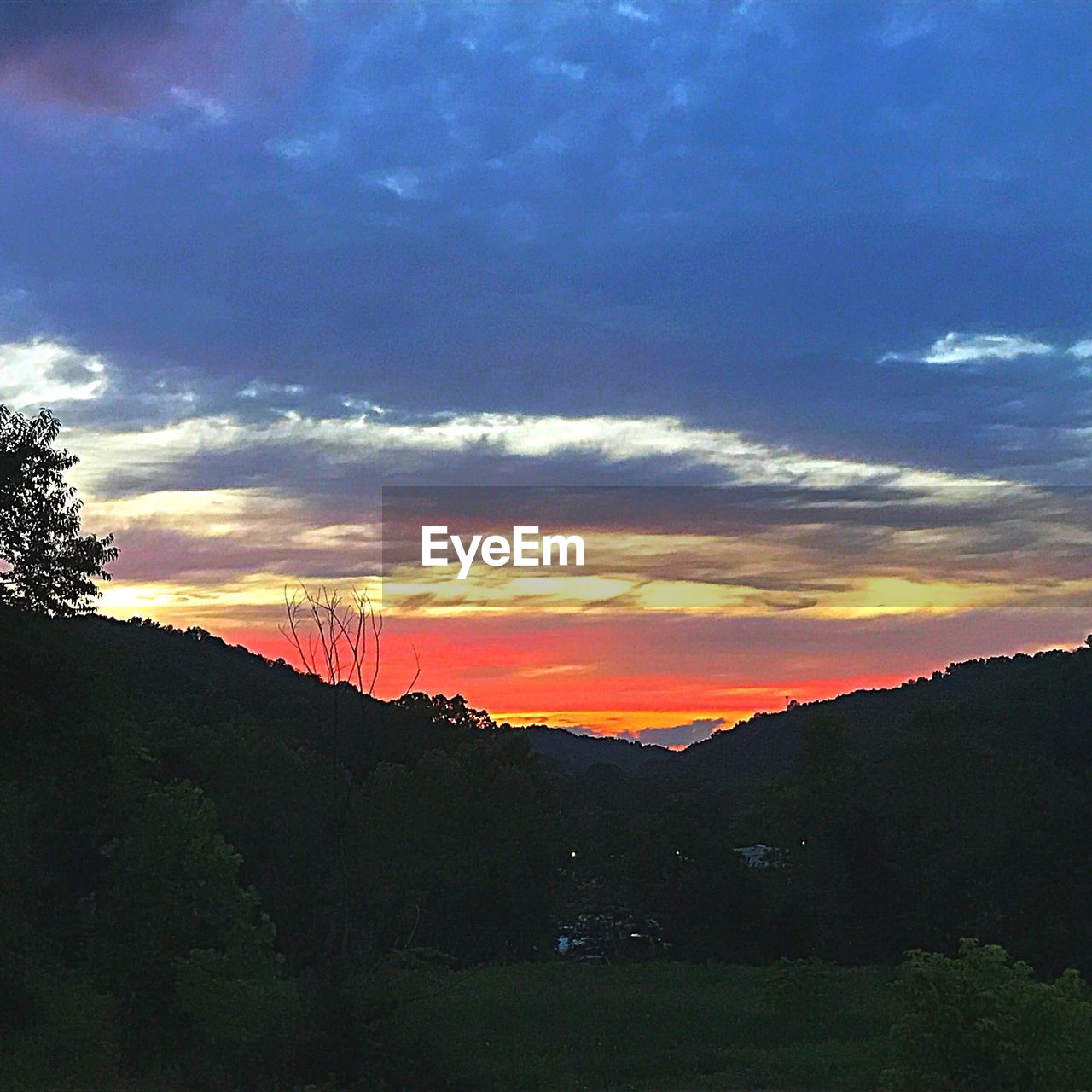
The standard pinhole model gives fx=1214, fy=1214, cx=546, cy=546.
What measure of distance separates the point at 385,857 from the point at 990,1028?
135ft

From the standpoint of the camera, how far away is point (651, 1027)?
24547mm

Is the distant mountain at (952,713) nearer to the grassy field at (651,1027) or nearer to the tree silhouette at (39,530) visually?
the grassy field at (651,1027)

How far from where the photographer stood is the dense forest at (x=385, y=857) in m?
17.2

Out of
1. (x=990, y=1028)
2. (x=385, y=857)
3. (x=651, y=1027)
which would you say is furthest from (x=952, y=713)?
(x=990, y=1028)

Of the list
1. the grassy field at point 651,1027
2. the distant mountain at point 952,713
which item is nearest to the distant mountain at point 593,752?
the distant mountain at point 952,713

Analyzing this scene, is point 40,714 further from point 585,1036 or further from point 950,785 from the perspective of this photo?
point 950,785

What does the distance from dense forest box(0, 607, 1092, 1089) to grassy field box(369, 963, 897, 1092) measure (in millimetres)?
1214

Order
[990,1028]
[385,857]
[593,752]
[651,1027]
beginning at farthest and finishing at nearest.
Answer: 1. [593,752]
2. [385,857]
3. [651,1027]
4. [990,1028]

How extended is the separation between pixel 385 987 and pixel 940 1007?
263 inches

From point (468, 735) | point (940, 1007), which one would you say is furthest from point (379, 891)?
point (940, 1007)

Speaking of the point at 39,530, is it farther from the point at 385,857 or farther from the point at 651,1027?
the point at 385,857

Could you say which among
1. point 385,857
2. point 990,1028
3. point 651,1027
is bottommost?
point 651,1027

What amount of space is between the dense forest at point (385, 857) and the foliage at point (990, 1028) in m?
5.30

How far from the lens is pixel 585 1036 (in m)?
23.8
